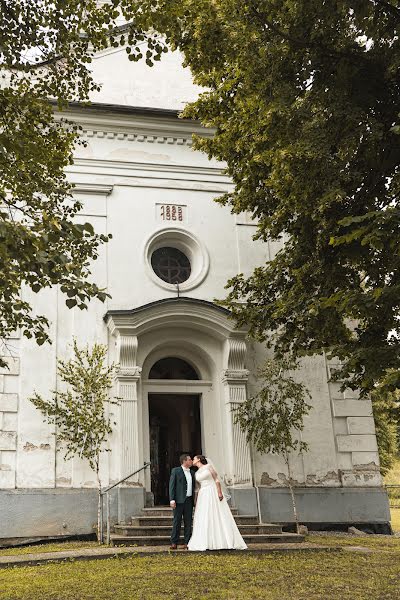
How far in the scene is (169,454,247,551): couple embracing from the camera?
10.0m

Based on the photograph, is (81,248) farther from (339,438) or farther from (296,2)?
(339,438)

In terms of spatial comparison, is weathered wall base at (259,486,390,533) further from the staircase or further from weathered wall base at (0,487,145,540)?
weathered wall base at (0,487,145,540)

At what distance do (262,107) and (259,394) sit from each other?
6.67 meters

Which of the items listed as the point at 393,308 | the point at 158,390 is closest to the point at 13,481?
the point at 158,390

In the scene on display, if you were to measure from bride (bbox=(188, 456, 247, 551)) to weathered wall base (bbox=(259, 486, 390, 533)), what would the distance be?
4035 millimetres

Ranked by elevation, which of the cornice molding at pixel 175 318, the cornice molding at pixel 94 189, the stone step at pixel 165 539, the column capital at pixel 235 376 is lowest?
the stone step at pixel 165 539

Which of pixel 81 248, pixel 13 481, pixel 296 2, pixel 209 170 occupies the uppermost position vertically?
pixel 209 170

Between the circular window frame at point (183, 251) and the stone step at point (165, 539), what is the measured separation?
578 centimetres

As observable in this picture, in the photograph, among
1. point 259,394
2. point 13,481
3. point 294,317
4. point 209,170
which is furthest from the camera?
point 209,170

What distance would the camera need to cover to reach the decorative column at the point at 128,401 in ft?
44.4

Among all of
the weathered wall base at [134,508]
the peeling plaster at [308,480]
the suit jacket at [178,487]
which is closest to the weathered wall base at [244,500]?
the weathered wall base at [134,508]

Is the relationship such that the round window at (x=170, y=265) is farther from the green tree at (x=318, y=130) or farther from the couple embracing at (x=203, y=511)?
the couple embracing at (x=203, y=511)

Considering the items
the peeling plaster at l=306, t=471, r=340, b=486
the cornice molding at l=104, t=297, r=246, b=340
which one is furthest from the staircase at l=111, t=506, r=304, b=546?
the cornice molding at l=104, t=297, r=246, b=340

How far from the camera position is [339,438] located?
49.5 feet
